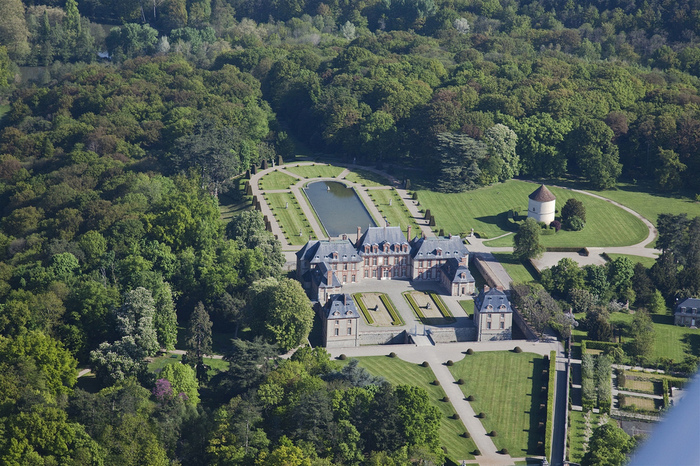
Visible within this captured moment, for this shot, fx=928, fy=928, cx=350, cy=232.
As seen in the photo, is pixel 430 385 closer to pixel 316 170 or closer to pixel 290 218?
pixel 290 218

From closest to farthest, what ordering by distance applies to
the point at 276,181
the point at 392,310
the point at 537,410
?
the point at 537,410
the point at 392,310
the point at 276,181

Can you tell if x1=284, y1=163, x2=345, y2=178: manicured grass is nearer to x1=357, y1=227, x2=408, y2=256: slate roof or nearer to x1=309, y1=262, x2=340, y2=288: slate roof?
x1=357, y1=227, x2=408, y2=256: slate roof

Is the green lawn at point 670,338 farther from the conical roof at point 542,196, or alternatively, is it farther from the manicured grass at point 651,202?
the manicured grass at point 651,202

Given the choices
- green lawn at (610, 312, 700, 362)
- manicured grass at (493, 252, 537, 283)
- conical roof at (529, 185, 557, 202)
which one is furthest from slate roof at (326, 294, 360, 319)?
conical roof at (529, 185, 557, 202)

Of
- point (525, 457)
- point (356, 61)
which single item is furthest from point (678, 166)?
point (525, 457)

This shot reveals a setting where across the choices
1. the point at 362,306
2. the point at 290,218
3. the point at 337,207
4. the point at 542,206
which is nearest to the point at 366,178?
the point at 337,207
